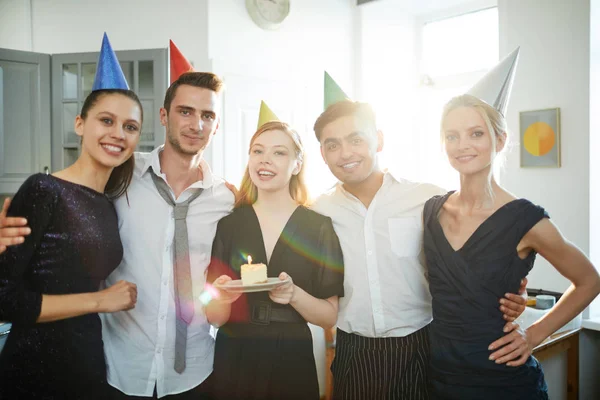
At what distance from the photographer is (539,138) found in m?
3.13

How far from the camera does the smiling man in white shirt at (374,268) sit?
63.2 inches

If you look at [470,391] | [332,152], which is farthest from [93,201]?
[470,391]

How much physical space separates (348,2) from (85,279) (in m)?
4.01

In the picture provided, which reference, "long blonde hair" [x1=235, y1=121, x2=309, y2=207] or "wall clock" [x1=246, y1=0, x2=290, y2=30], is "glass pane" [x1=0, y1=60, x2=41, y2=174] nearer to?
"wall clock" [x1=246, y1=0, x2=290, y2=30]

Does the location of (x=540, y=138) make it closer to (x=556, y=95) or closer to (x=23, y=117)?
(x=556, y=95)

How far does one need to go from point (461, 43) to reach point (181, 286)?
403 cm

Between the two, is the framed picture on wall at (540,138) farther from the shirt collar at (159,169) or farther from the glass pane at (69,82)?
the glass pane at (69,82)

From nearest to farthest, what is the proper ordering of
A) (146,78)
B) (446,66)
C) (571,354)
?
(571,354)
(146,78)
(446,66)

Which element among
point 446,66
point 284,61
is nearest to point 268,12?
point 284,61

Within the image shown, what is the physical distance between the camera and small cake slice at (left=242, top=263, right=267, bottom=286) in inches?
53.4

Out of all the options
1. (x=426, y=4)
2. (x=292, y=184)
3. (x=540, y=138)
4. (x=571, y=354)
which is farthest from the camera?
(x=426, y=4)

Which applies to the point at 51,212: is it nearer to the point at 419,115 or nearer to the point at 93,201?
the point at 93,201

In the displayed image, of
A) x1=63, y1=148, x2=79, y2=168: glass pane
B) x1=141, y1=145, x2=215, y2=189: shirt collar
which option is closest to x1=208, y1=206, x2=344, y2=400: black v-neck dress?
x1=141, y1=145, x2=215, y2=189: shirt collar

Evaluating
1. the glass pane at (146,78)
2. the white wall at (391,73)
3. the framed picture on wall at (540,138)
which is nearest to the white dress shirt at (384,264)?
the framed picture on wall at (540,138)
